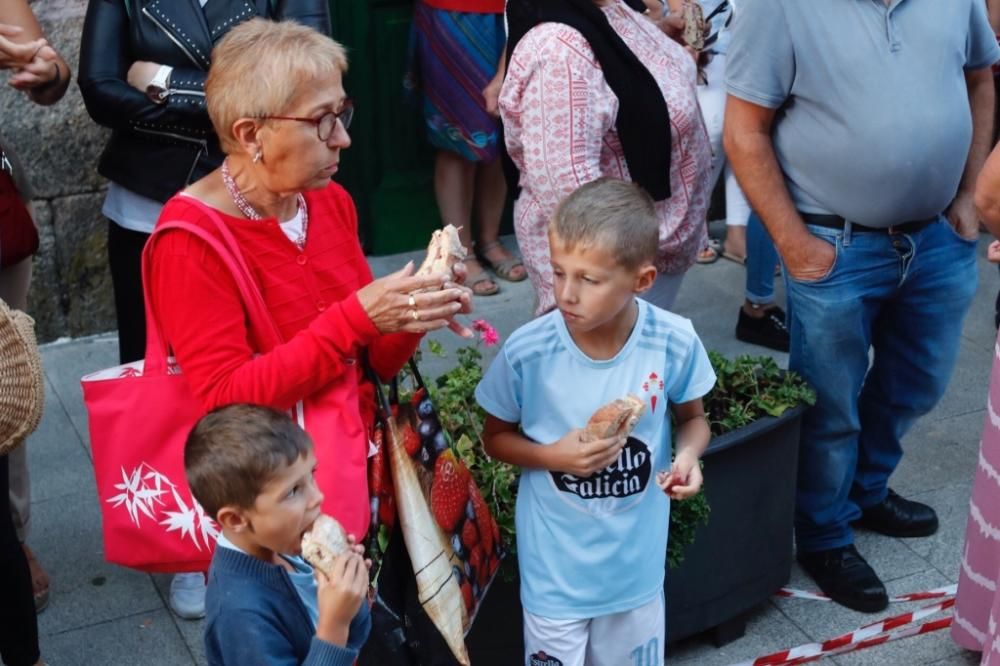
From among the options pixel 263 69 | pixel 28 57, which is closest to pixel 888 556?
pixel 263 69

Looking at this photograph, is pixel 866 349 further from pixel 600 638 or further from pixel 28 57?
pixel 28 57

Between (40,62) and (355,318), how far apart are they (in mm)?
1420

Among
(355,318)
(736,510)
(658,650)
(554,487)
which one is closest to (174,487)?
(355,318)

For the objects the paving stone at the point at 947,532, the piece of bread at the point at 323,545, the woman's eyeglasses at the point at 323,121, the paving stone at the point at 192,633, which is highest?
the woman's eyeglasses at the point at 323,121

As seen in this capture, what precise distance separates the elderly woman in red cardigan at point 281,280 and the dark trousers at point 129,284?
46.3 inches

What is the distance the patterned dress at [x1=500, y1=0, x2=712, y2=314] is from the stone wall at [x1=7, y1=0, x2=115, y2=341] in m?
2.37

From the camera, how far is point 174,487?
9.68ft

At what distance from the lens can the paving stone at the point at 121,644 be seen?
4066mm

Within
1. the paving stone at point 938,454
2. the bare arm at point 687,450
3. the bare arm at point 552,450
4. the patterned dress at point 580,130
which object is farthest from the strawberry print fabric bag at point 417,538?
the paving stone at point 938,454

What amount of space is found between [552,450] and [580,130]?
3.37 ft

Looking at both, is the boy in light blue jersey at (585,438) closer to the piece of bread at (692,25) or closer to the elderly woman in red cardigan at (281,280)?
the elderly woman in red cardigan at (281,280)

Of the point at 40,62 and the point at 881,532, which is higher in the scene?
the point at 40,62

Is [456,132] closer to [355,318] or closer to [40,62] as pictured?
[40,62]

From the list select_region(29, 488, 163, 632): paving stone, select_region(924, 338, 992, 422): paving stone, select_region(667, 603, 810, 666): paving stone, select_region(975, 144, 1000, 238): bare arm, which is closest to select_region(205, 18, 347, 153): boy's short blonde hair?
select_region(975, 144, 1000, 238): bare arm
